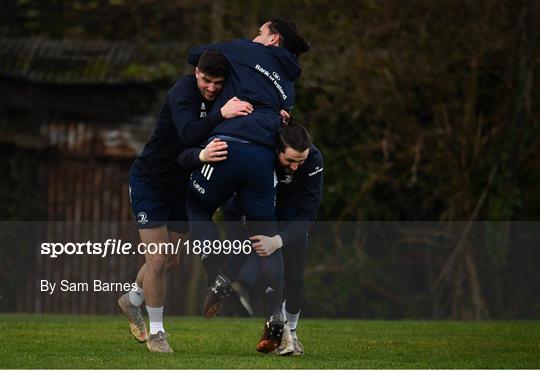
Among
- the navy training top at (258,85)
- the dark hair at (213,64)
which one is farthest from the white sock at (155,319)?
the dark hair at (213,64)

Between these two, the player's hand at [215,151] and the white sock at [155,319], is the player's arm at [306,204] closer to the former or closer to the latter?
the player's hand at [215,151]

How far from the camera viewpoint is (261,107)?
9.13m

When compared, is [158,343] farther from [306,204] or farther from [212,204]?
[306,204]

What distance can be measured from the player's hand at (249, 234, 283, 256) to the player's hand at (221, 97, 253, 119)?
3.05 ft

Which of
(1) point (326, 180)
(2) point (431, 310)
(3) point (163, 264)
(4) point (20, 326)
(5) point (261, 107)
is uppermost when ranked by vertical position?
(5) point (261, 107)

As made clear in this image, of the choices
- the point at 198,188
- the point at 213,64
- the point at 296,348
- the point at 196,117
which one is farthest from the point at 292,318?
the point at 213,64

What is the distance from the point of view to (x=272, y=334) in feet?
29.9

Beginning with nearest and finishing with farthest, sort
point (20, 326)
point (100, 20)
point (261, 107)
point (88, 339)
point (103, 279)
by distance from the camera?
point (261, 107) → point (88, 339) → point (20, 326) → point (103, 279) → point (100, 20)

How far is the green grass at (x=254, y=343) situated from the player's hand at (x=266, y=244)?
2.60 feet

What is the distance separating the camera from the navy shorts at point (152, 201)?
9.62 metres

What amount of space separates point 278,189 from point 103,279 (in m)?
7.29

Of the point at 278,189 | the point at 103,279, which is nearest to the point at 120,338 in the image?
the point at 278,189

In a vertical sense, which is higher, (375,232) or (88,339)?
(88,339)

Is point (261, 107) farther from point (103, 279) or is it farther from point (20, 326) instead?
point (103, 279)
